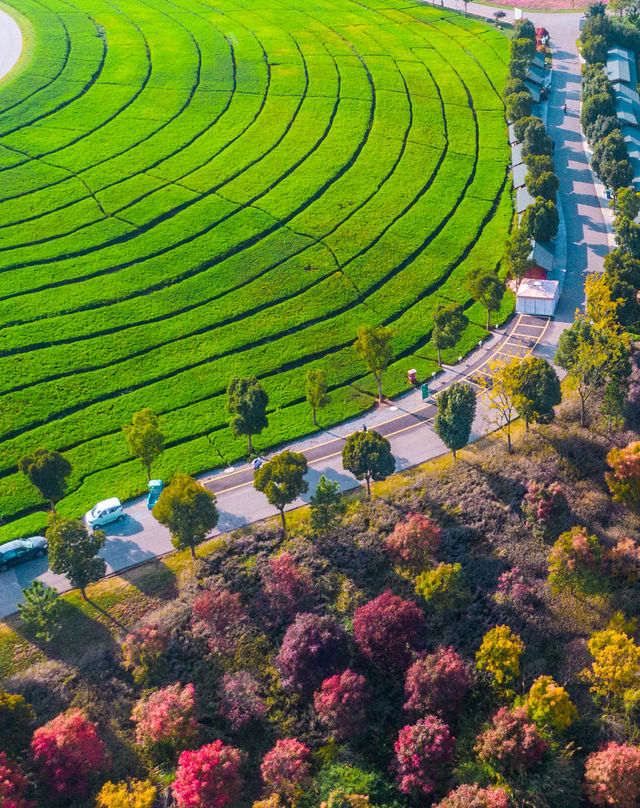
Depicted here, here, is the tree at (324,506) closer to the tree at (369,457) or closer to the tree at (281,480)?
the tree at (281,480)

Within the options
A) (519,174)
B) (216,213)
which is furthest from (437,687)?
(519,174)

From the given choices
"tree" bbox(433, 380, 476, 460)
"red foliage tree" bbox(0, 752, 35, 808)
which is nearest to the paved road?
"tree" bbox(433, 380, 476, 460)

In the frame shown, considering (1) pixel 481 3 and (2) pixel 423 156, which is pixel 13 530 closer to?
(2) pixel 423 156

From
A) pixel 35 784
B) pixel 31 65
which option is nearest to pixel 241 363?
pixel 35 784

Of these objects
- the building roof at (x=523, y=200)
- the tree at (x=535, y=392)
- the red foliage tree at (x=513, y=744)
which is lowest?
the red foliage tree at (x=513, y=744)

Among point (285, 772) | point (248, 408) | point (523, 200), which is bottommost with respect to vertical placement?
point (285, 772)

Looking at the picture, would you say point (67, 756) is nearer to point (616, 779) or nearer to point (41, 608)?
point (41, 608)

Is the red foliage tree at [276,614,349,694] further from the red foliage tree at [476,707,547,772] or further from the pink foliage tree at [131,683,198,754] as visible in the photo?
the red foliage tree at [476,707,547,772]

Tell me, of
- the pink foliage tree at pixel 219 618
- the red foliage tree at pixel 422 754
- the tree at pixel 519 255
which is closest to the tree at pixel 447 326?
the tree at pixel 519 255
